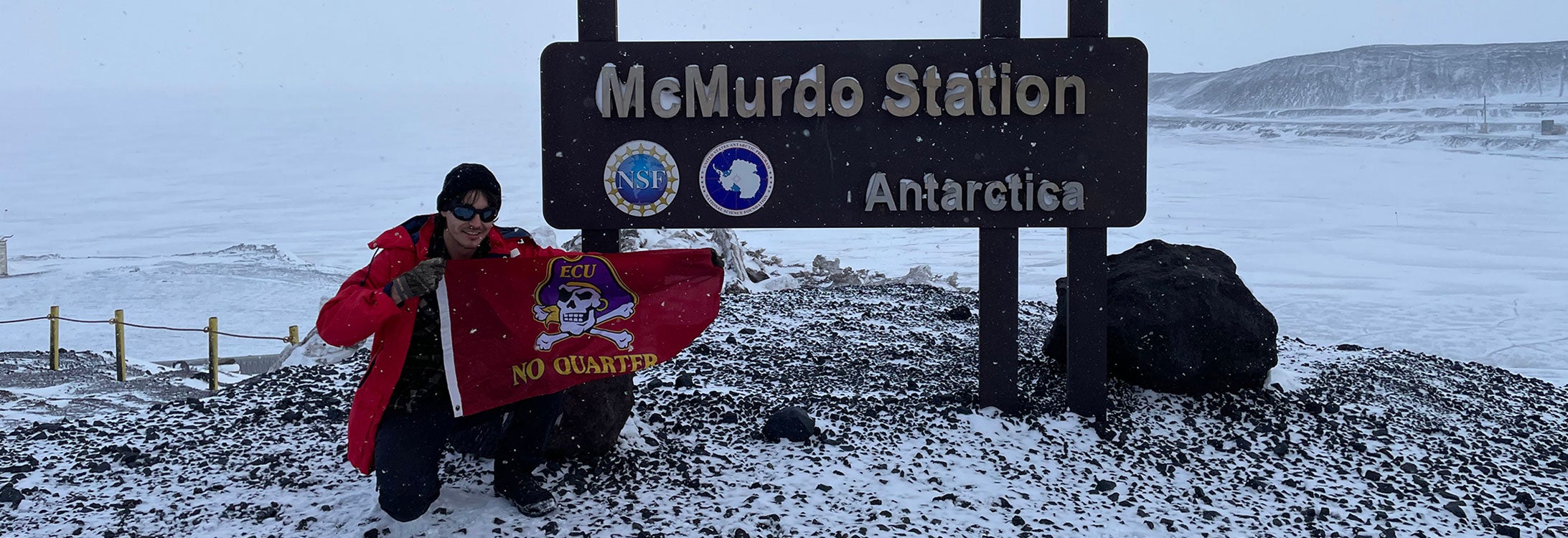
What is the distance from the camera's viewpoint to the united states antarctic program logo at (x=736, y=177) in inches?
168

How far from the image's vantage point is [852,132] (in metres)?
4.33

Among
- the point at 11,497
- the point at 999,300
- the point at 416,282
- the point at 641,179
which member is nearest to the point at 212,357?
the point at 11,497

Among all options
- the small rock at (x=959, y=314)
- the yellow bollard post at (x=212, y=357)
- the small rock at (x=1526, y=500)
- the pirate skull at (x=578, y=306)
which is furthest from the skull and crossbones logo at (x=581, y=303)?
the yellow bollard post at (x=212, y=357)

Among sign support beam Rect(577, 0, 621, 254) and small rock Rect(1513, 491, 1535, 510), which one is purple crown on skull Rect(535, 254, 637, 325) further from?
small rock Rect(1513, 491, 1535, 510)

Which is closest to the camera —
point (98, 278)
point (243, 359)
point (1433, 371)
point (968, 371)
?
point (968, 371)

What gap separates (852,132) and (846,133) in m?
0.03

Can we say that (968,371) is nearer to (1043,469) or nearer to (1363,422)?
(1043,469)

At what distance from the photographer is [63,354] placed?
11.4m

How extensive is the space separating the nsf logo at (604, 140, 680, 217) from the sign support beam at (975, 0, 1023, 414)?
1.44m

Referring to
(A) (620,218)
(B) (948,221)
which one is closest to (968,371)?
(B) (948,221)

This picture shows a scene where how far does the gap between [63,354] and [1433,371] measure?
1353 cm

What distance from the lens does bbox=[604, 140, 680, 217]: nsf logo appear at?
4.24 m

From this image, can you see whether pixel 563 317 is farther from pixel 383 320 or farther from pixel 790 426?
pixel 790 426

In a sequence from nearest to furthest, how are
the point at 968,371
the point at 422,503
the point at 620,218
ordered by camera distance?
the point at 422,503 → the point at 620,218 → the point at 968,371
